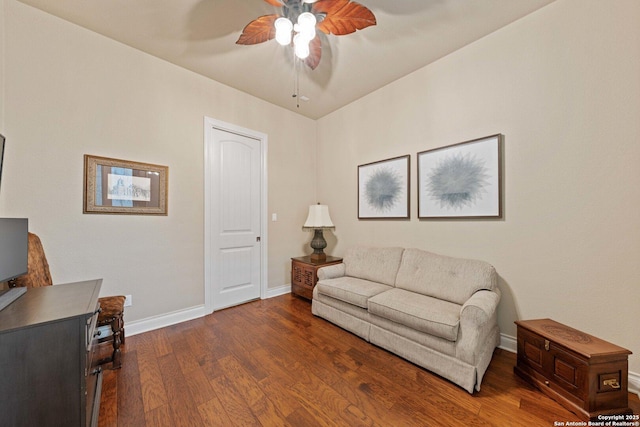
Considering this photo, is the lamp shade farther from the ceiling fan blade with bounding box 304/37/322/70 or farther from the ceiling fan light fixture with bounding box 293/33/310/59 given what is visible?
the ceiling fan light fixture with bounding box 293/33/310/59

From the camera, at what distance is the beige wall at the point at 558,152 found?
5.38 ft

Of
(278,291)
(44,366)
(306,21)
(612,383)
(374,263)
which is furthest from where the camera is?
(278,291)

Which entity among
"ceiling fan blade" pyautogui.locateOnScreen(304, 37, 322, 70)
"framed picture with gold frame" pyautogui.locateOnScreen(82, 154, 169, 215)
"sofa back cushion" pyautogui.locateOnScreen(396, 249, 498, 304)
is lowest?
"sofa back cushion" pyautogui.locateOnScreen(396, 249, 498, 304)

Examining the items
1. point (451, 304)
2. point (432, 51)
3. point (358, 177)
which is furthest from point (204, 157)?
point (451, 304)

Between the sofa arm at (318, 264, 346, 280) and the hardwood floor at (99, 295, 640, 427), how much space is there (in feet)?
2.29

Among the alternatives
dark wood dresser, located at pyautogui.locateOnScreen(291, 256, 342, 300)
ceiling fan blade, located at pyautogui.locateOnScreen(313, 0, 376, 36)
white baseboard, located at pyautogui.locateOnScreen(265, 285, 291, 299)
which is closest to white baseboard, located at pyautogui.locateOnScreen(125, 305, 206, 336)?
white baseboard, located at pyautogui.locateOnScreen(265, 285, 291, 299)

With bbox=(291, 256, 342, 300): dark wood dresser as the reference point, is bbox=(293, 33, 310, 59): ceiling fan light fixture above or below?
above

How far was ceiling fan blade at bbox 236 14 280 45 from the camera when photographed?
1.71m

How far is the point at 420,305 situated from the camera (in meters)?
2.00

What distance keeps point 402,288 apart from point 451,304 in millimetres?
515

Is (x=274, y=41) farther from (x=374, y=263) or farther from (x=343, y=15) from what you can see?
(x=374, y=263)

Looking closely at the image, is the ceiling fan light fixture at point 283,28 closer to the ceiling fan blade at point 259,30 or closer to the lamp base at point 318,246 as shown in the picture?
the ceiling fan blade at point 259,30

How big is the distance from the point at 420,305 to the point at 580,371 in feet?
3.01

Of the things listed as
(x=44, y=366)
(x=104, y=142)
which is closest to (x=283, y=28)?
(x=104, y=142)
